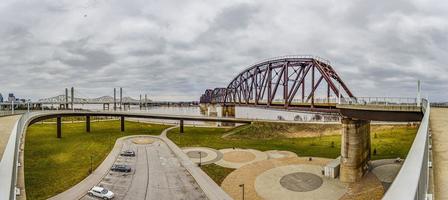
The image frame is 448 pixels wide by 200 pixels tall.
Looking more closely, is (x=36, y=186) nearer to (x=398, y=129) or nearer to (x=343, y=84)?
(x=343, y=84)

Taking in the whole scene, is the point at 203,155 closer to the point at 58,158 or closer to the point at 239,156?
the point at 239,156

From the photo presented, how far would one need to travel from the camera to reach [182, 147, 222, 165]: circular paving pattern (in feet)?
197

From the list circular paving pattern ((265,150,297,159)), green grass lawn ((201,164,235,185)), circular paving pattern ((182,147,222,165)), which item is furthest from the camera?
circular paving pattern ((265,150,297,159))

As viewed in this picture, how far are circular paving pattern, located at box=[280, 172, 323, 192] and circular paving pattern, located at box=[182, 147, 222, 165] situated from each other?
16514 mm

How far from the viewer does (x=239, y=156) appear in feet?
209

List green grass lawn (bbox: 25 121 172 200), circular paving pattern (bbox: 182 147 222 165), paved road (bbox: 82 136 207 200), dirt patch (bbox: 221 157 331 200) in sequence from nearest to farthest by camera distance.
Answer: paved road (bbox: 82 136 207 200), green grass lawn (bbox: 25 121 172 200), dirt patch (bbox: 221 157 331 200), circular paving pattern (bbox: 182 147 222 165)

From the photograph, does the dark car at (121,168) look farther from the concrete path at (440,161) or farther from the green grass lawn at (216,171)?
the concrete path at (440,161)

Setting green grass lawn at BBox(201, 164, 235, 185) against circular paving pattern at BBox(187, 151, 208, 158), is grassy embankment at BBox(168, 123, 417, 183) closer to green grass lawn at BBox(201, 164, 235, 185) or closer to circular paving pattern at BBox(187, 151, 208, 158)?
circular paving pattern at BBox(187, 151, 208, 158)

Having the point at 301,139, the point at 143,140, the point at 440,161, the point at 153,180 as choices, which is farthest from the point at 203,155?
the point at 440,161

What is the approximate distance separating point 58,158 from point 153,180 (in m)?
26.6

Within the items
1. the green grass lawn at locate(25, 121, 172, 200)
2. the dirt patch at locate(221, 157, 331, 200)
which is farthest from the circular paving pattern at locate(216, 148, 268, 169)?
the green grass lawn at locate(25, 121, 172, 200)

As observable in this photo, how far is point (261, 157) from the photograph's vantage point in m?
62.2

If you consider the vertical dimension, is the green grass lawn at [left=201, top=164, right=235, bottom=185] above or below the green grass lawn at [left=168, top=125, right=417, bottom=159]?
below

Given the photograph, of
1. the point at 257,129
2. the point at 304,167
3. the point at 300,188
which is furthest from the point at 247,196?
the point at 257,129
